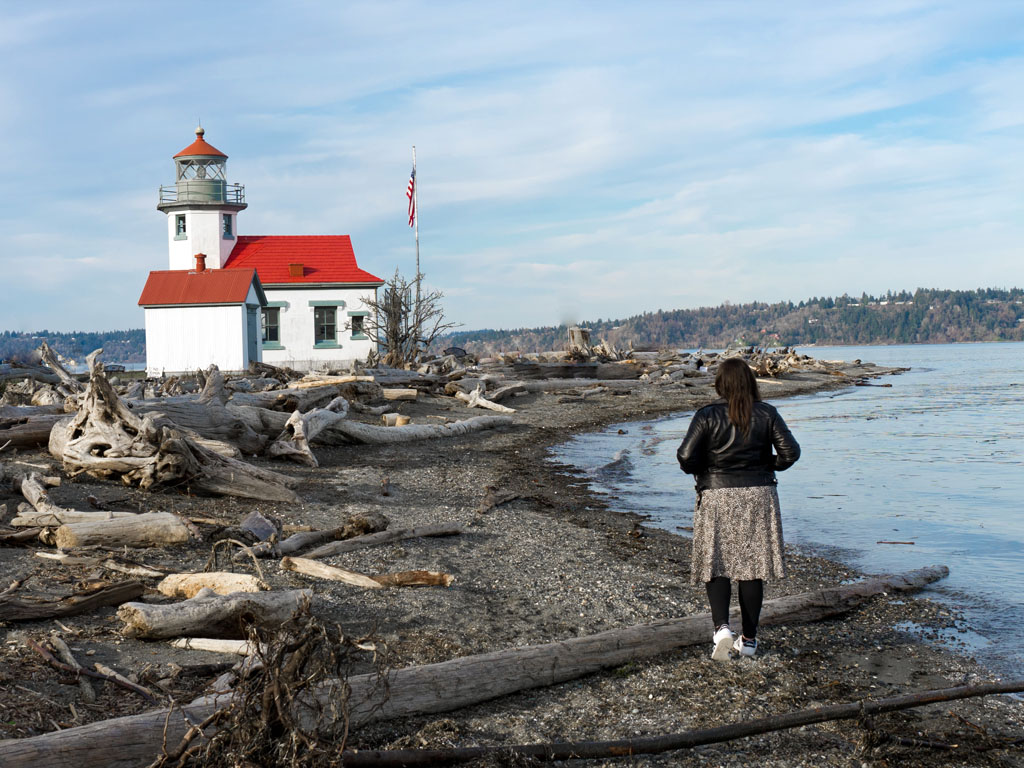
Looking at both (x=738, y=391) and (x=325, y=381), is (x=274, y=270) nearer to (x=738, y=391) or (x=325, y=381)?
(x=325, y=381)

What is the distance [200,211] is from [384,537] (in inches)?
1514

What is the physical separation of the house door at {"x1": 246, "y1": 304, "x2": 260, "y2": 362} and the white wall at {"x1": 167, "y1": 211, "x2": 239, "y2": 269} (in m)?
5.50

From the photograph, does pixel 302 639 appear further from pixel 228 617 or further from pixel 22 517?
pixel 22 517

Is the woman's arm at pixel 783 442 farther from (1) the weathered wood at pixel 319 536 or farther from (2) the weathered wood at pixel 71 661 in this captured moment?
(1) the weathered wood at pixel 319 536

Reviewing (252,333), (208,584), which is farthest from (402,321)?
(208,584)

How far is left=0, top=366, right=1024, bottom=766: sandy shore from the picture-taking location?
4.39 metres

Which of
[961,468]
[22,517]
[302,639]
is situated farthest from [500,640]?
[961,468]

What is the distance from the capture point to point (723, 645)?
215 inches

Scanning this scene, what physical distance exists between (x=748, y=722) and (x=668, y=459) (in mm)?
13058

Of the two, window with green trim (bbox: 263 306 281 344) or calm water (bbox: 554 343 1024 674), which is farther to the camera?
window with green trim (bbox: 263 306 281 344)

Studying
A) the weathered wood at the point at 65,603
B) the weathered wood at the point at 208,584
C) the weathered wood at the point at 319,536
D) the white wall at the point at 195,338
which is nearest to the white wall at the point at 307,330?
the white wall at the point at 195,338

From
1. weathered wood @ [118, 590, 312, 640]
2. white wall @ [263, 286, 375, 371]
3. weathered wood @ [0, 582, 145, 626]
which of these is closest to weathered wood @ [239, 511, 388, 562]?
weathered wood @ [0, 582, 145, 626]

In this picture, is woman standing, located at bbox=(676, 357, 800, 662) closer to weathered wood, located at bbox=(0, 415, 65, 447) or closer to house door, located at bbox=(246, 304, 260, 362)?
weathered wood, located at bbox=(0, 415, 65, 447)

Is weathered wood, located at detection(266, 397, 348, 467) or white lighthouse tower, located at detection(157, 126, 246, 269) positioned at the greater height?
white lighthouse tower, located at detection(157, 126, 246, 269)
